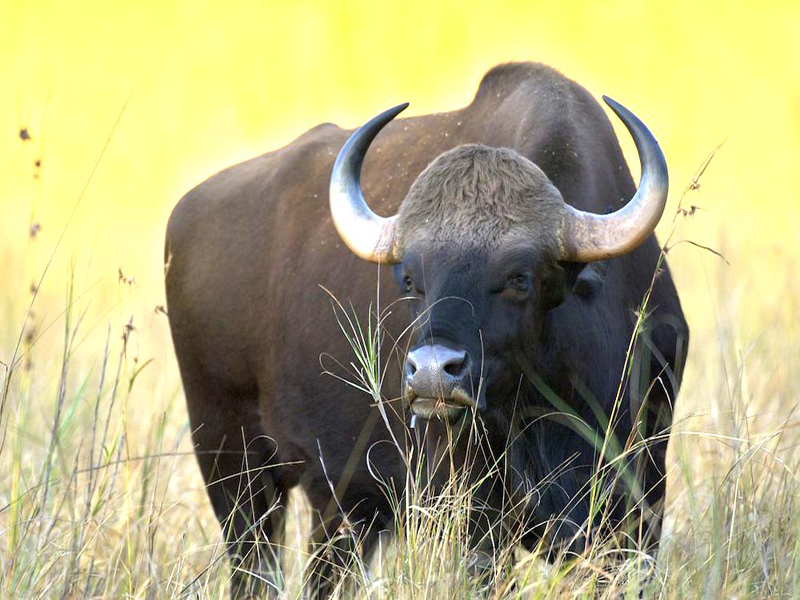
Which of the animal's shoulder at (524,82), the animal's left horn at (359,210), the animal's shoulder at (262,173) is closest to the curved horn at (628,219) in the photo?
the animal's left horn at (359,210)

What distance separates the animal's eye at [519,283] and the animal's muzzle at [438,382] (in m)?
0.41

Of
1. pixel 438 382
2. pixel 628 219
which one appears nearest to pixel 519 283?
pixel 628 219

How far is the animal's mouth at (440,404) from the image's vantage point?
4.30 meters

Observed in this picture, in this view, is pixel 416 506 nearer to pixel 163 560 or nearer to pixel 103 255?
pixel 163 560

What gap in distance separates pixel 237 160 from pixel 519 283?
9242 mm

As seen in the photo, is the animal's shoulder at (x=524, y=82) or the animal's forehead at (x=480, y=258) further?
the animal's shoulder at (x=524, y=82)

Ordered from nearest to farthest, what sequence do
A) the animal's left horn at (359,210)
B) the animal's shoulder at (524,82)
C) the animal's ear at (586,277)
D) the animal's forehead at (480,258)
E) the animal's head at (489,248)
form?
the animal's head at (489,248), the animal's forehead at (480,258), the animal's ear at (586,277), the animal's left horn at (359,210), the animal's shoulder at (524,82)

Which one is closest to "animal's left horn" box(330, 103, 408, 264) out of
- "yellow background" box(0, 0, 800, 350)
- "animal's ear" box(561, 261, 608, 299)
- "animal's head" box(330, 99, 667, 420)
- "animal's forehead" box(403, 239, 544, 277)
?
"animal's head" box(330, 99, 667, 420)

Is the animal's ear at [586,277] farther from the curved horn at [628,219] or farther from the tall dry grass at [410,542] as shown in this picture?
the tall dry grass at [410,542]

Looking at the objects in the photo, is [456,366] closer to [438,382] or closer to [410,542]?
[438,382]

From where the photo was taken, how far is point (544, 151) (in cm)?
536

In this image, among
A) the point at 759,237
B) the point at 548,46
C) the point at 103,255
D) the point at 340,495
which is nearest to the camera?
the point at 340,495

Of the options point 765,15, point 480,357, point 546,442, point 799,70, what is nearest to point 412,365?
point 480,357

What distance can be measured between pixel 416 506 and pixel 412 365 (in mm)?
511
